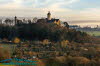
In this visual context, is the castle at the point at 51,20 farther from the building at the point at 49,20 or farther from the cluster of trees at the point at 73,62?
the cluster of trees at the point at 73,62

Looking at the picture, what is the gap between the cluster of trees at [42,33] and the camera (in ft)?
81.1

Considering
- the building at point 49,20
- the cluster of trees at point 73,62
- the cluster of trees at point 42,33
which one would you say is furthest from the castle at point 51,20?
the cluster of trees at point 73,62

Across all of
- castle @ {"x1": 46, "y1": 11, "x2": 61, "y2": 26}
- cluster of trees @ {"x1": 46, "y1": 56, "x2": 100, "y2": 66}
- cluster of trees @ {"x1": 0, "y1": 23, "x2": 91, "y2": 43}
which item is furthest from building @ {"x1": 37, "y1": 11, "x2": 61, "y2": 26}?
cluster of trees @ {"x1": 46, "y1": 56, "x2": 100, "y2": 66}

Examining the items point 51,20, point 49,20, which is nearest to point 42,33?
point 51,20

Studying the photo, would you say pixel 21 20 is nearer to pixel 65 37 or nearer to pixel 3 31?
pixel 3 31

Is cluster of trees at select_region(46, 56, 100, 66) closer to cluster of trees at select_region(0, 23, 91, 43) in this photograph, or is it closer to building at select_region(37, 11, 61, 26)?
cluster of trees at select_region(0, 23, 91, 43)

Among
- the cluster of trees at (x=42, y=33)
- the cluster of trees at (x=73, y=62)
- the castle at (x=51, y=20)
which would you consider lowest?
the cluster of trees at (x=73, y=62)

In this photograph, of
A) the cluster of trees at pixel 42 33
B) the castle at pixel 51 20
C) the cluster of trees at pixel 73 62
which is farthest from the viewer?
the castle at pixel 51 20

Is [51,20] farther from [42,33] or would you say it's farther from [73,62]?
[73,62]

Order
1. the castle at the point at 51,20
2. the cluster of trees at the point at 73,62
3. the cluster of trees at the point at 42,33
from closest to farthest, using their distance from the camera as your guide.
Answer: the cluster of trees at the point at 73,62
the cluster of trees at the point at 42,33
the castle at the point at 51,20

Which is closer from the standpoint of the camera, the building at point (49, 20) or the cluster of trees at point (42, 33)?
the cluster of trees at point (42, 33)

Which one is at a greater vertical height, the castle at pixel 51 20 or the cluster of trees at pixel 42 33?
the castle at pixel 51 20

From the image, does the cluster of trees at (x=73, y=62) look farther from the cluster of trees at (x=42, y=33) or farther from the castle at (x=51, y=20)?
the castle at (x=51, y=20)

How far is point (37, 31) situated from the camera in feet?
87.1
